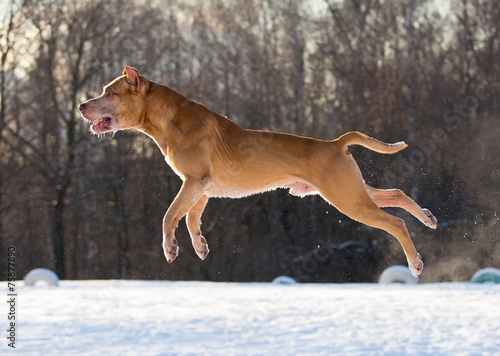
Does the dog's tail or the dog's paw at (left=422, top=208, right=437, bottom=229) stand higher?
the dog's tail

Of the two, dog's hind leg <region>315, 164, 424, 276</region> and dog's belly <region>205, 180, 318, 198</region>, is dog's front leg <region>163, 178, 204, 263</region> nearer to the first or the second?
dog's belly <region>205, 180, 318, 198</region>

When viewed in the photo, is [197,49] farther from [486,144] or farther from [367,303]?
[367,303]

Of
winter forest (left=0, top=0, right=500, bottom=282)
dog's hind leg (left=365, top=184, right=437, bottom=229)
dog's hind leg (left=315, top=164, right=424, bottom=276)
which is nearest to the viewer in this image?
dog's hind leg (left=315, top=164, right=424, bottom=276)

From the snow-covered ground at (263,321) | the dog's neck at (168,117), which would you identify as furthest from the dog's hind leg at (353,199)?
the snow-covered ground at (263,321)

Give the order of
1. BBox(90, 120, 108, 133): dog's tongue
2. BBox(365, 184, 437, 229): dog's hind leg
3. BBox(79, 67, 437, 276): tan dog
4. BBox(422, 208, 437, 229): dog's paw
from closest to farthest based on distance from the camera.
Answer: BBox(90, 120, 108, 133): dog's tongue → BBox(79, 67, 437, 276): tan dog → BBox(422, 208, 437, 229): dog's paw → BBox(365, 184, 437, 229): dog's hind leg

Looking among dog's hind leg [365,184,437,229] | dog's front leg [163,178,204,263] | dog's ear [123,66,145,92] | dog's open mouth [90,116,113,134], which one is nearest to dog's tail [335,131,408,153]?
dog's hind leg [365,184,437,229]

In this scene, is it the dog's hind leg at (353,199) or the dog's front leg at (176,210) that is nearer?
the dog's front leg at (176,210)

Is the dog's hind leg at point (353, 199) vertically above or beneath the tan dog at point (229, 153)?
beneath

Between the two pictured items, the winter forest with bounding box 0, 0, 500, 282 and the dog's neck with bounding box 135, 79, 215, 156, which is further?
the winter forest with bounding box 0, 0, 500, 282

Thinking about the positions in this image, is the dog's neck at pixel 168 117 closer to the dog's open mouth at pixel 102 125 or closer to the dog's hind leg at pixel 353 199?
the dog's open mouth at pixel 102 125

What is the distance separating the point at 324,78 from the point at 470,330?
56.1 ft

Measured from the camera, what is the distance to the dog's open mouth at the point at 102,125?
22.4ft

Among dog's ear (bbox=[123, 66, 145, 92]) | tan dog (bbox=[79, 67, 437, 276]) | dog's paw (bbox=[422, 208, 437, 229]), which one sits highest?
dog's ear (bbox=[123, 66, 145, 92])

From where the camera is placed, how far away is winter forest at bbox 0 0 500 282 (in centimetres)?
2778
